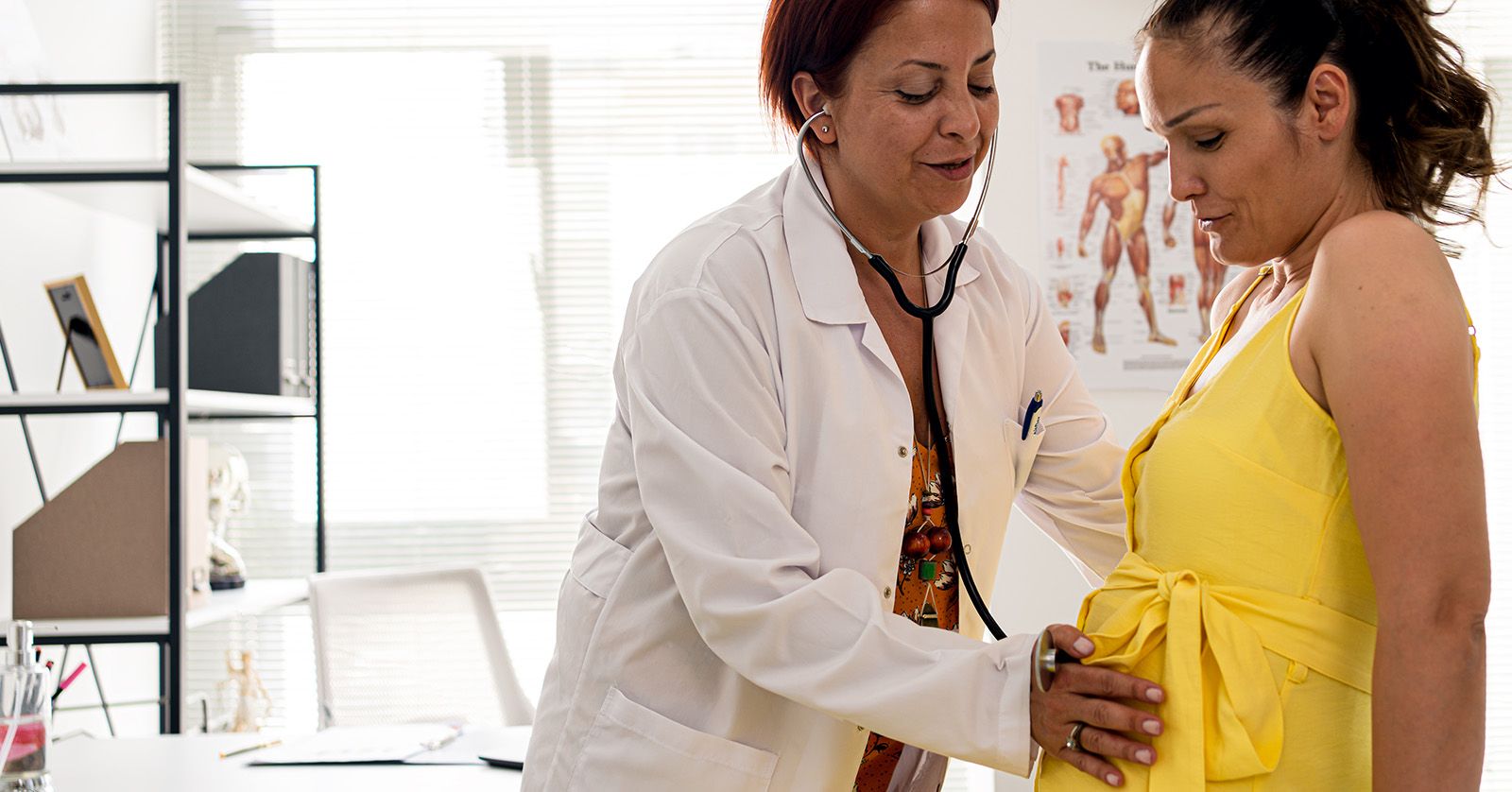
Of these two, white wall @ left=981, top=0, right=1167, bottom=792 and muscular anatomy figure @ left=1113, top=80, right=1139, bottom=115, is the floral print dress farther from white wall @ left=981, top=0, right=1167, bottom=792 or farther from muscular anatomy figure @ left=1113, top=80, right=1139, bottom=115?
muscular anatomy figure @ left=1113, top=80, right=1139, bottom=115

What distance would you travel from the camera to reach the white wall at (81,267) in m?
2.31

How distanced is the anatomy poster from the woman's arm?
1873 millimetres

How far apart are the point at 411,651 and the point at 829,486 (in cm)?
152

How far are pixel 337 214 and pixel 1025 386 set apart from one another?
237 cm

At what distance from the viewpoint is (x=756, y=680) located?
104 cm

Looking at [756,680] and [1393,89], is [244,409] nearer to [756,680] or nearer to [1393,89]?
[756,680]

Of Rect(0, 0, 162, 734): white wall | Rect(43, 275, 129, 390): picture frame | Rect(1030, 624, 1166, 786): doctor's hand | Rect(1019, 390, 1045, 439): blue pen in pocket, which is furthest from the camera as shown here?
Rect(0, 0, 162, 734): white wall

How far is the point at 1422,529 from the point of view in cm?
77

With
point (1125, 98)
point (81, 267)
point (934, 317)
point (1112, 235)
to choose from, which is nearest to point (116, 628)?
point (81, 267)

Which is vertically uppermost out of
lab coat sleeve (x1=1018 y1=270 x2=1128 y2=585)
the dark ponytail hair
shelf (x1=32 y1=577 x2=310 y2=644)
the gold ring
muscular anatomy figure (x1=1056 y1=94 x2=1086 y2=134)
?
muscular anatomy figure (x1=1056 y1=94 x2=1086 y2=134)

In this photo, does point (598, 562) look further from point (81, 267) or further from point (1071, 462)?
point (81, 267)

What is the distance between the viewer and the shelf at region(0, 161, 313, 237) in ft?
6.55

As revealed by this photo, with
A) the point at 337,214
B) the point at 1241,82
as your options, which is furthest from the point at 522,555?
the point at 1241,82

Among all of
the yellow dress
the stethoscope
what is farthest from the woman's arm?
the stethoscope
